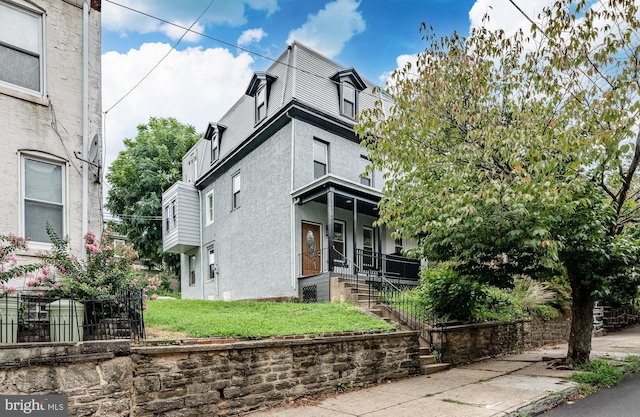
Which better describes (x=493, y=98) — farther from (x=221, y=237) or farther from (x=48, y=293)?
(x=221, y=237)

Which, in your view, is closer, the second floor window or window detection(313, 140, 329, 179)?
window detection(313, 140, 329, 179)

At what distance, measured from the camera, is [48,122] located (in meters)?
7.40

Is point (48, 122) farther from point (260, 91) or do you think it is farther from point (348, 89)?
point (348, 89)

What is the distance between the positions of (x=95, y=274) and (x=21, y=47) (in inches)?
170

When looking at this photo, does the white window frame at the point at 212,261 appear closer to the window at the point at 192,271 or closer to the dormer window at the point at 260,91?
the window at the point at 192,271

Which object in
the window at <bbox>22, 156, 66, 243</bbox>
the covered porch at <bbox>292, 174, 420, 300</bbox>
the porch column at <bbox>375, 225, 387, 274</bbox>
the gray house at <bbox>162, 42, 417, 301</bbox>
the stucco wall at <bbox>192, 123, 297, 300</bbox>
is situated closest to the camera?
the window at <bbox>22, 156, 66, 243</bbox>

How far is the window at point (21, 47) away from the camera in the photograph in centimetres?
724

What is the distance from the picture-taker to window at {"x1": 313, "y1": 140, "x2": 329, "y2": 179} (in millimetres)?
15109

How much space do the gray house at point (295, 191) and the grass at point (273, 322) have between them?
94.1 inches

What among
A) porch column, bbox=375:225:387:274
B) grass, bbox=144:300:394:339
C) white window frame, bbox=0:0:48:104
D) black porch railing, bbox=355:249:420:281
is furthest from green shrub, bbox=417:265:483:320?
white window frame, bbox=0:0:48:104

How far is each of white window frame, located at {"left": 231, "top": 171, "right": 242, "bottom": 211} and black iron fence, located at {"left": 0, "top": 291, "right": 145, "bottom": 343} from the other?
11.4m

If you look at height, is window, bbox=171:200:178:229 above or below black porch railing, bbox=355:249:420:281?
above

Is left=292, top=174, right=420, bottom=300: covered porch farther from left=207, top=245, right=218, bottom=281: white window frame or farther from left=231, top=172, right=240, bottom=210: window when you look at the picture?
left=207, top=245, right=218, bottom=281: white window frame

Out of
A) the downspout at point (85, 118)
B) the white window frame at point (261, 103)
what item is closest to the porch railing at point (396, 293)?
the white window frame at point (261, 103)
